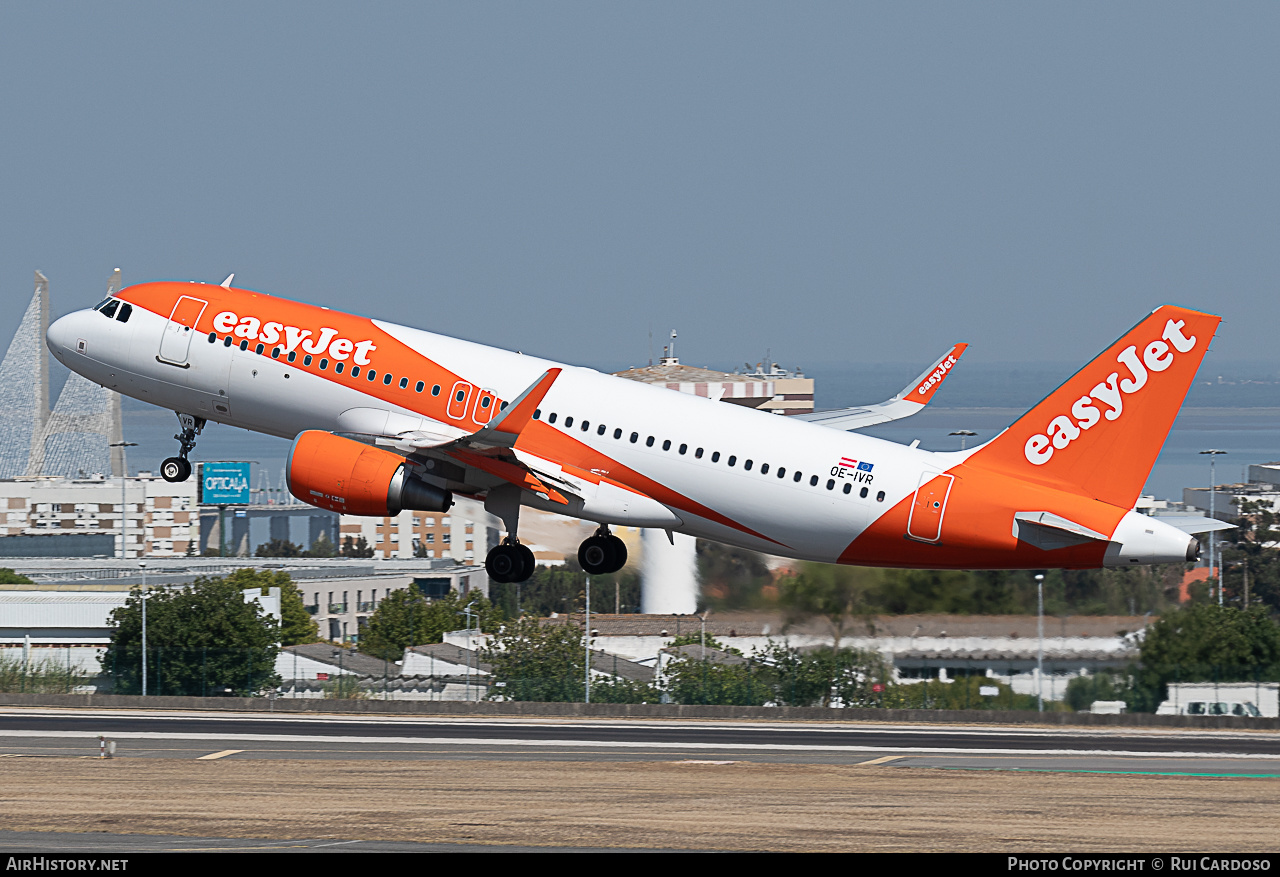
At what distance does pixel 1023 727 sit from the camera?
5894 centimetres

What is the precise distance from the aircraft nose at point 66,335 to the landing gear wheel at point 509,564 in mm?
13497

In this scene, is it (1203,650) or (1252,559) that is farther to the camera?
(1252,559)

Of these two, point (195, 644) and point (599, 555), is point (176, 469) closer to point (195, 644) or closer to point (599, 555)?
point (599, 555)

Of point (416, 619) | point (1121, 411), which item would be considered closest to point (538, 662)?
point (1121, 411)

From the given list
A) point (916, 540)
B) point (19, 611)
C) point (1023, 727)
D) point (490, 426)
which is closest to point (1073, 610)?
point (1023, 727)

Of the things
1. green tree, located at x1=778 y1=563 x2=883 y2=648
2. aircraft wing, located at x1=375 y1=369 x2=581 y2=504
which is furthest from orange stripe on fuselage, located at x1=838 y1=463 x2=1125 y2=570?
green tree, located at x1=778 y1=563 x2=883 y2=648

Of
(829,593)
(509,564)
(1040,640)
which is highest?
(509,564)

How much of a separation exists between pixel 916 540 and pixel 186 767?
20814mm

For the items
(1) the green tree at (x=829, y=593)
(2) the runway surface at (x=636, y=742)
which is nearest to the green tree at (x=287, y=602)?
Result: (2) the runway surface at (x=636, y=742)

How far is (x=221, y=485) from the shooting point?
7830 inches

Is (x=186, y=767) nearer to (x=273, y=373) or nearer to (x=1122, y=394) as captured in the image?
(x=273, y=373)

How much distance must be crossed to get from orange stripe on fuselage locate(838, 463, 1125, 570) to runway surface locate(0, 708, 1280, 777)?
7.24 metres

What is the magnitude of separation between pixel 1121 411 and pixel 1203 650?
64.9ft

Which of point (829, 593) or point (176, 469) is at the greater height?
point (176, 469)
